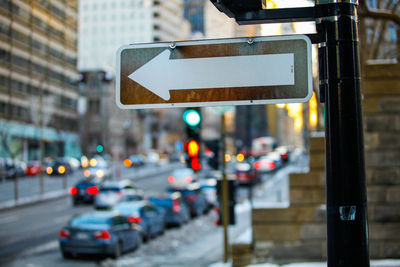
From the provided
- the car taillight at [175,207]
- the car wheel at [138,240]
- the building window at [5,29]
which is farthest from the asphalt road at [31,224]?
the building window at [5,29]

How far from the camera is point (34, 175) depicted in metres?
47.7

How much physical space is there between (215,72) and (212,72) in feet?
0.06

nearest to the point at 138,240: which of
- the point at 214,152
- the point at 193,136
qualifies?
the point at 214,152

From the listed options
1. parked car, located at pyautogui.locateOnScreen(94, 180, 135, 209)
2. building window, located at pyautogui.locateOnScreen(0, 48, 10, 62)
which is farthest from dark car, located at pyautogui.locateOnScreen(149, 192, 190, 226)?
building window, located at pyautogui.locateOnScreen(0, 48, 10, 62)

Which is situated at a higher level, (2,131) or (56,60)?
(56,60)

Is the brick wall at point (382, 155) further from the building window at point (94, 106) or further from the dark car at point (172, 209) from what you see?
the building window at point (94, 106)

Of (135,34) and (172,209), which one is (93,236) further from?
(135,34)

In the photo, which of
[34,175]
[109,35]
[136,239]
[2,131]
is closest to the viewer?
[136,239]

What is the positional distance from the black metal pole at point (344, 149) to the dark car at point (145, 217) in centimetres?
1563

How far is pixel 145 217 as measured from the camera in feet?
62.7

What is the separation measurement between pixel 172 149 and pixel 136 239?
8318 centimetres

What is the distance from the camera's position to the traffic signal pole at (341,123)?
2.78m

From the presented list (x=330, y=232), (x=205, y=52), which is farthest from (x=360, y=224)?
(x=205, y=52)

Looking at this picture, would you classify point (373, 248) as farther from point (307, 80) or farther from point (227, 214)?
point (307, 80)
